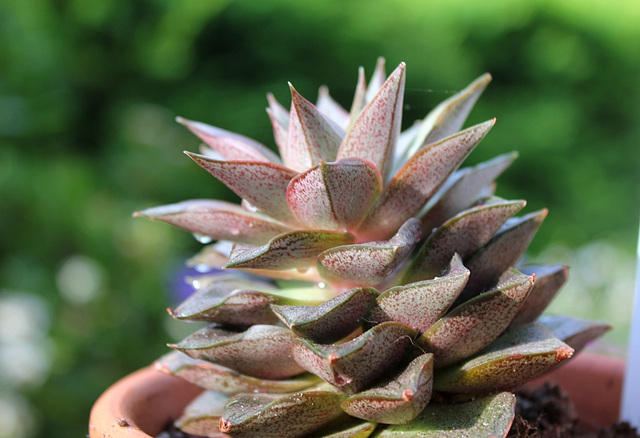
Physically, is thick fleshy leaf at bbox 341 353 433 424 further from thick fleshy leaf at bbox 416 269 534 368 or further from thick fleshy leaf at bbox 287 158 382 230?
thick fleshy leaf at bbox 287 158 382 230

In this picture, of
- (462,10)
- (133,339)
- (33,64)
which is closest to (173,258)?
(133,339)

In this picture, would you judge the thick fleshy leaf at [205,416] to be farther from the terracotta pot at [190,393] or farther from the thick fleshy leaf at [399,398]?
the thick fleshy leaf at [399,398]

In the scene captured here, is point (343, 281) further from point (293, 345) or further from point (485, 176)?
point (485, 176)

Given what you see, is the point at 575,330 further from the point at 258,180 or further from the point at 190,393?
the point at 190,393

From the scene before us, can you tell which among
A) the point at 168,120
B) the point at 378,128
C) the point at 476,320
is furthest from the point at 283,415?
the point at 168,120

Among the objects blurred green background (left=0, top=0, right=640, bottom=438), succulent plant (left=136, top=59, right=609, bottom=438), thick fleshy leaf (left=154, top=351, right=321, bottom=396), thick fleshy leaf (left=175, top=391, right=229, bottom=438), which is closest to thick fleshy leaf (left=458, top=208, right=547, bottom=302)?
succulent plant (left=136, top=59, right=609, bottom=438)
